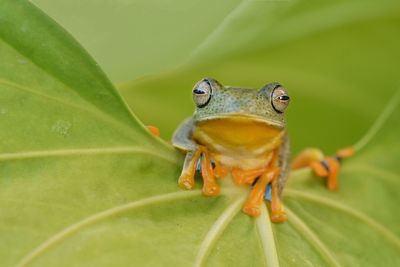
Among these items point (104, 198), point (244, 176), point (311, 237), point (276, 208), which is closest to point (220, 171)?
point (244, 176)

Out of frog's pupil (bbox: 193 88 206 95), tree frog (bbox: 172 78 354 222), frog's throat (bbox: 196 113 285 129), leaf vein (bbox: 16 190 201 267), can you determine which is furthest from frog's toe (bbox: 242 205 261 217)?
frog's pupil (bbox: 193 88 206 95)

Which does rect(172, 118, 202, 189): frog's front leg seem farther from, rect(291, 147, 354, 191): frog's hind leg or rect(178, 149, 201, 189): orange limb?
rect(291, 147, 354, 191): frog's hind leg

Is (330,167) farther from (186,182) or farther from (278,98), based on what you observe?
(186,182)

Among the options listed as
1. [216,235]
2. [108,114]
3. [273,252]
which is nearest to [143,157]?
[108,114]

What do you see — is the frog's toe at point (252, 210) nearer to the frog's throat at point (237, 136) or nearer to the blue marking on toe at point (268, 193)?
the blue marking on toe at point (268, 193)

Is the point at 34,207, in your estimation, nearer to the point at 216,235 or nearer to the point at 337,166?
the point at 216,235

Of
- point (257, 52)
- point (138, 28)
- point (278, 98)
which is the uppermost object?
point (138, 28)

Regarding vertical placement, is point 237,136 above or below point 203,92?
below
